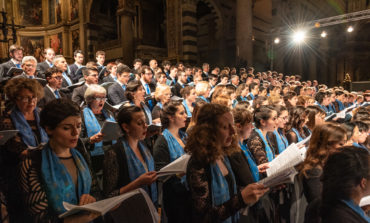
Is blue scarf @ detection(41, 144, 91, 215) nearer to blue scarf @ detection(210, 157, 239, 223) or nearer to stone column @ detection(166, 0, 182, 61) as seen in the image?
blue scarf @ detection(210, 157, 239, 223)

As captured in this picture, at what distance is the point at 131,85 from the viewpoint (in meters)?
4.25

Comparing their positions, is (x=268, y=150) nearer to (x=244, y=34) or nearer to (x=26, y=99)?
(x=26, y=99)

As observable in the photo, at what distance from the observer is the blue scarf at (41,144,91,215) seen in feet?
5.42

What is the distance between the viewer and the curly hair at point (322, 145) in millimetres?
2342

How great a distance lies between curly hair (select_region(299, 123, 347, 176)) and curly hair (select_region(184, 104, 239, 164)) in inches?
35.8

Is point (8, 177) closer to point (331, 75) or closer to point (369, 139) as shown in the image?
point (369, 139)

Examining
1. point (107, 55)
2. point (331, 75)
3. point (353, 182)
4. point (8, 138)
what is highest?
point (107, 55)

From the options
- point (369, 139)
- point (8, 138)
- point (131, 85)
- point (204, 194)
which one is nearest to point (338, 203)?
point (204, 194)

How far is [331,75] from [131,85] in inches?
1029

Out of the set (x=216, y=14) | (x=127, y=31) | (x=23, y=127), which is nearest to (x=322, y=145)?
(x=23, y=127)

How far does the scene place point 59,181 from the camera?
1.69 m

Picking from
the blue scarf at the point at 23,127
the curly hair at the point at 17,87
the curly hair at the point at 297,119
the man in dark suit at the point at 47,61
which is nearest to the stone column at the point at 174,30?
the man in dark suit at the point at 47,61

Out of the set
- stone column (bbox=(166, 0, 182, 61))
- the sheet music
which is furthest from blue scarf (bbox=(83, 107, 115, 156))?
stone column (bbox=(166, 0, 182, 61))

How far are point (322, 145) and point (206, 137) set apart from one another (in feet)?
4.37
